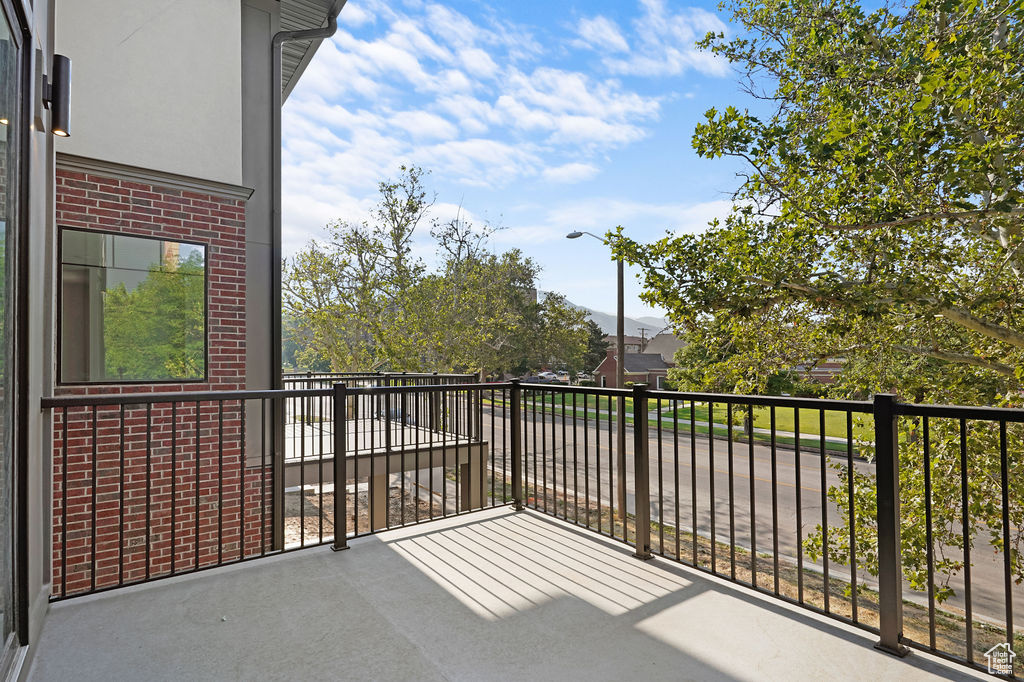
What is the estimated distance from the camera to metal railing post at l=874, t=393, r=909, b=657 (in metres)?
1.96

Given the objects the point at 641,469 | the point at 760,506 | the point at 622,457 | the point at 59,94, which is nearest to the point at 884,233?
the point at 622,457

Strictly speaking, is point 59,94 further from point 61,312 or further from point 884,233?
point 884,233

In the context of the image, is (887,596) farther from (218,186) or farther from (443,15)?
(443,15)

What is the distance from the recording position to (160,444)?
4.39 meters

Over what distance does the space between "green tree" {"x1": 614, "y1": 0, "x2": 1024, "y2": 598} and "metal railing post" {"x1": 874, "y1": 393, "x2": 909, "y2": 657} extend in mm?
2650

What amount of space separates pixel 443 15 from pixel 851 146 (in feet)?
26.4

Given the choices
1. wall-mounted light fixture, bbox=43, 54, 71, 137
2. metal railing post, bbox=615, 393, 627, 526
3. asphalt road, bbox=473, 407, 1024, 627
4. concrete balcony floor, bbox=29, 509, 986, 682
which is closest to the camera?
concrete balcony floor, bbox=29, 509, 986, 682

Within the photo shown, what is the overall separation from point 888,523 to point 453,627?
1.75m

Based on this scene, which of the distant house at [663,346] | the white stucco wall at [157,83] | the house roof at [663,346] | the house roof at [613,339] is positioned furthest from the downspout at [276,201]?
the house roof at [663,346]

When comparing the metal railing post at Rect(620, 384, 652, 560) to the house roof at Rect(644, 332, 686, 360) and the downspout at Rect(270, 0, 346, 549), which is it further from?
the house roof at Rect(644, 332, 686, 360)

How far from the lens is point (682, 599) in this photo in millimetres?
2432

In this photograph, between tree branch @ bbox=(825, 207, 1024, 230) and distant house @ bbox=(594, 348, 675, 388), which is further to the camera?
distant house @ bbox=(594, 348, 675, 388)

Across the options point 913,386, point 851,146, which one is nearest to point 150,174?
point 851,146

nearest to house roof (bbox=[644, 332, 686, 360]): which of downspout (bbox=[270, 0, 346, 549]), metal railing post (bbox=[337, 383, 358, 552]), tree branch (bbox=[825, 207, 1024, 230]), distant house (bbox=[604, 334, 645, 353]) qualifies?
distant house (bbox=[604, 334, 645, 353])
